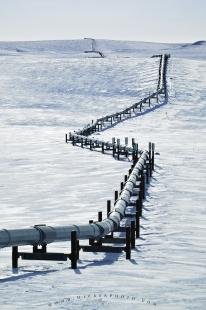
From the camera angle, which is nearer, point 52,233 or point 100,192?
point 52,233

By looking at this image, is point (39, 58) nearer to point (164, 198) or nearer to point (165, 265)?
point (164, 198)

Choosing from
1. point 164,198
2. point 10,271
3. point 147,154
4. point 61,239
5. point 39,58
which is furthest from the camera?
point 39,58

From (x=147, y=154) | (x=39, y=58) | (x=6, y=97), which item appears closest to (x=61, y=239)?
(x=147, y=154)

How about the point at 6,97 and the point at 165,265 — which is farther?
the point at 6,97

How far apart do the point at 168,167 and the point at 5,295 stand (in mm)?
26647

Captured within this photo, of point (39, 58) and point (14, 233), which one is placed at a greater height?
point (39, 58)

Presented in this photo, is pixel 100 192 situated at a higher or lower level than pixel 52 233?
lower

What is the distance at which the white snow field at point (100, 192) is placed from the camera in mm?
13883

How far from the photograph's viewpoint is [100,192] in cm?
3120

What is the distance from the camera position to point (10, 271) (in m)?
15.8

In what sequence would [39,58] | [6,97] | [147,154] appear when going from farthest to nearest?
[39,58] < [6,97] < [147,154]

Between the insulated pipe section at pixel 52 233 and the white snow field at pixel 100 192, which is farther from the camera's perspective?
the insulated pipe section at pixel 52 233

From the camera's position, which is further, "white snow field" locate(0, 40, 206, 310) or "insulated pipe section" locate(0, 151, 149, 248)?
"insulated pipe section" locate(0, 151, 149, 248)

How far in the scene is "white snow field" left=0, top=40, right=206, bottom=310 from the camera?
1388 centimetres
